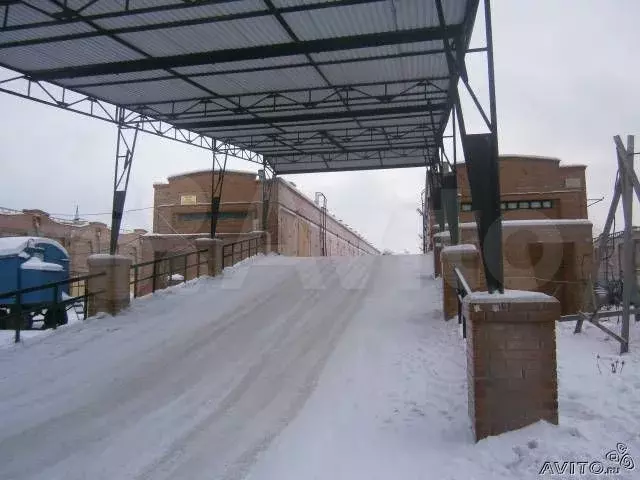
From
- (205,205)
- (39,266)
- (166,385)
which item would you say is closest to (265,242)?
(205,205)

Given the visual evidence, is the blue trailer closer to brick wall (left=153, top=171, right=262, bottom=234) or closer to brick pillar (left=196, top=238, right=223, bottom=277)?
brick pillar (left=196, top=238, right=223, bottom=277)

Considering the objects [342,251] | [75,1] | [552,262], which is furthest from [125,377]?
[342,251]

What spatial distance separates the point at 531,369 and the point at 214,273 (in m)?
12.5

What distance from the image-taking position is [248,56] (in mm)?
10555

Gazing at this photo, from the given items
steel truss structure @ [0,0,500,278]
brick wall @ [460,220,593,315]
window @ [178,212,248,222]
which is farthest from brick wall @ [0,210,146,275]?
brick wall @ [460,220,593,315]

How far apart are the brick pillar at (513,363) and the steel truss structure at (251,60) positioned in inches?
68.8

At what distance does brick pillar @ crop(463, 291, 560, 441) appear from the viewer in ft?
14.0

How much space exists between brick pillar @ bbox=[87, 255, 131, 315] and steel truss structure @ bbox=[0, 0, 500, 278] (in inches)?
167

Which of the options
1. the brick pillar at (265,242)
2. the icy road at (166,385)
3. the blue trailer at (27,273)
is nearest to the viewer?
the icy road at (166,385)

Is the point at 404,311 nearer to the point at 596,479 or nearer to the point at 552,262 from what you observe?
the point at 596,479

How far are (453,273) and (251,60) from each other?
21.5 feet

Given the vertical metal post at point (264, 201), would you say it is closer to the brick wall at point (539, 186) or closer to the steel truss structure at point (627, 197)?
the brick wall at point (539, 186)

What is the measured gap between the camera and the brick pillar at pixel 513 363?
4.27 metres

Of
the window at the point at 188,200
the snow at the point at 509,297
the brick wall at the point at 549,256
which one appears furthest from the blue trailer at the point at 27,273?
the brick wall at the point at 549,256
